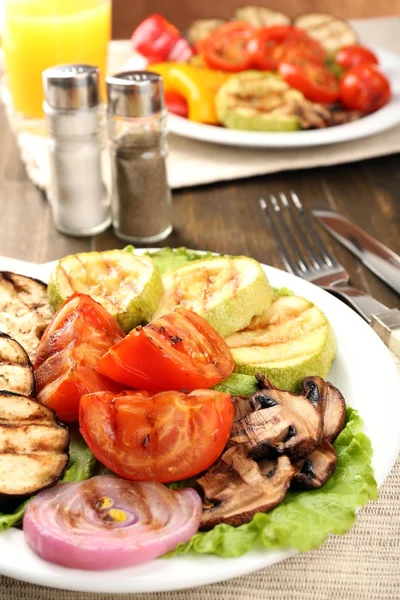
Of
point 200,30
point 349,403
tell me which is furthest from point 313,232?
point 200,30

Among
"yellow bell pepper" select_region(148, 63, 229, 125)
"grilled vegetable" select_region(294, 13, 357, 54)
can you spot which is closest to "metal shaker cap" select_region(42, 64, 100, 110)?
"yellow bell pepper" select_region(148, 63, 229, 125)

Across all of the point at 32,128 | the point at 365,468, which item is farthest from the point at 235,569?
the point at 32,128

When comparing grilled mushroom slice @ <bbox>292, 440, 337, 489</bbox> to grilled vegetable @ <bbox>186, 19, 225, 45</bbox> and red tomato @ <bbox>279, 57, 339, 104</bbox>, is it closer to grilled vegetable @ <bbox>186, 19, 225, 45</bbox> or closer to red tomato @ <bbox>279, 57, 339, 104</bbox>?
red tomato @ <bbox>279, 57, 339, 104</bbox>

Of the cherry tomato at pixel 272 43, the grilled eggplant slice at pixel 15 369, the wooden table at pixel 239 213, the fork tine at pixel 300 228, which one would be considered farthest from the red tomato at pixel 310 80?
the grilled eggplant slice at pixel 15 369

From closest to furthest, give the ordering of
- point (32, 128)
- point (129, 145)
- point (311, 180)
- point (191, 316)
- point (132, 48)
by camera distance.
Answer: point (191, 316)
point (129, 145)
point (311, 180)
point (32, 128)
point (132, 48)

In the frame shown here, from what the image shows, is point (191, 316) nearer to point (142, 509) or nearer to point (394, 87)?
point (142, 509)
